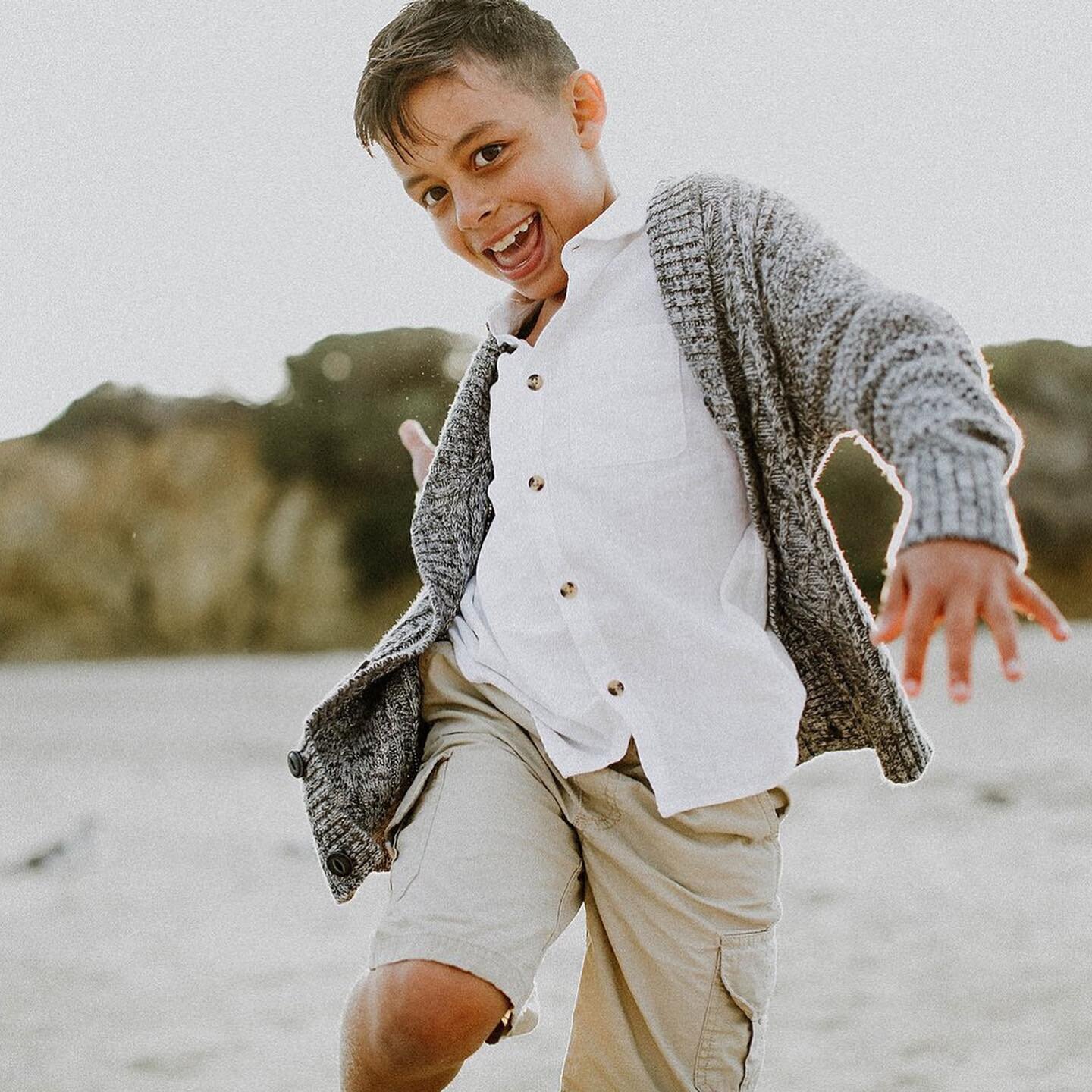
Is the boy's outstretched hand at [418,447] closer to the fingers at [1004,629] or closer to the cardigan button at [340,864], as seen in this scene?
the cardigan button at [340,864]

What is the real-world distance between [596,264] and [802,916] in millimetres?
2059

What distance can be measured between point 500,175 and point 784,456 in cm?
52

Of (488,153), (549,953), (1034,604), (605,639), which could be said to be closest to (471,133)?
(488,153)

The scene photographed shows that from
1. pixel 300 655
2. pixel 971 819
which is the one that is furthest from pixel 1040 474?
pixel 971 819

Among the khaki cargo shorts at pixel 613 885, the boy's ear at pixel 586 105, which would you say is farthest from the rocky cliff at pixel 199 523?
the khaki cargo shorts at pixel 613 885

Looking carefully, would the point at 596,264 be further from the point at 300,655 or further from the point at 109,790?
the point at 300,655

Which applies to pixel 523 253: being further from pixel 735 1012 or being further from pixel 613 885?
pixel 735 1012

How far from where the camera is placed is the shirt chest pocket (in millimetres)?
1741

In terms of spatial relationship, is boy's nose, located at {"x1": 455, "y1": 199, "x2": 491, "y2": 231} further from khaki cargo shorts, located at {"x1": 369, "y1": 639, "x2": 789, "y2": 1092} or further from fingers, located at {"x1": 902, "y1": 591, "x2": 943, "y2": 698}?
A: fingers, located at {"x1": 902, "y1": 591, "x2": 943, "y2": 698}

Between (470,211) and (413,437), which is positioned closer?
(470,211)

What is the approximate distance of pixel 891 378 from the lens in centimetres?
144

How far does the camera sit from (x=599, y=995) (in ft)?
5.90

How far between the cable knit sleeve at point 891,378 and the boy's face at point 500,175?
0.29 m

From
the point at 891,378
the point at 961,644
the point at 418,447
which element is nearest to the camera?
the point at 961,644
